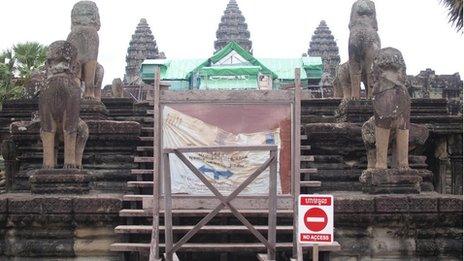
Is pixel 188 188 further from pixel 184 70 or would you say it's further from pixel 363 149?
pixel 184 70

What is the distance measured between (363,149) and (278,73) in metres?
22.2

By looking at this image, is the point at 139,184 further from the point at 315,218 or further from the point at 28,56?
the point at 28,56

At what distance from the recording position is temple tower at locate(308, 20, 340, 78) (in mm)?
45625

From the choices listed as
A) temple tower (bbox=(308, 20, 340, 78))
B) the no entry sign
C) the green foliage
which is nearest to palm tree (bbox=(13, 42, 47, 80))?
the green foliage

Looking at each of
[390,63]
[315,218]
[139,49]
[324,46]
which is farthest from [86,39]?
[324,46]

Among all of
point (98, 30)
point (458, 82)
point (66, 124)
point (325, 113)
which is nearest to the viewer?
point (66, 124)

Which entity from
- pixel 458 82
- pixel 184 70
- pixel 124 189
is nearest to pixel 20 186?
pixel 124 189

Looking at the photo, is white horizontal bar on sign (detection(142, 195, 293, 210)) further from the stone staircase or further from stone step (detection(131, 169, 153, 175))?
stone step (detection(131, 169, 153, 175))

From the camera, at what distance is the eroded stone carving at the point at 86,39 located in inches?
363

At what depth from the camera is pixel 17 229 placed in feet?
21.3

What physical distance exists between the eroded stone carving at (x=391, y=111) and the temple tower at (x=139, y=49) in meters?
38.8

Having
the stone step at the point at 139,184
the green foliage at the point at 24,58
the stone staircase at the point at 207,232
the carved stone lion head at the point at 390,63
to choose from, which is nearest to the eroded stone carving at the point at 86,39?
the stone step at the point at 139,184

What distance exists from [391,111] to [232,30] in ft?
138

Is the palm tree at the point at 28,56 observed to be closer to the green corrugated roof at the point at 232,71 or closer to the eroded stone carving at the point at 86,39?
the green corrugated roof at the point at 232,71
